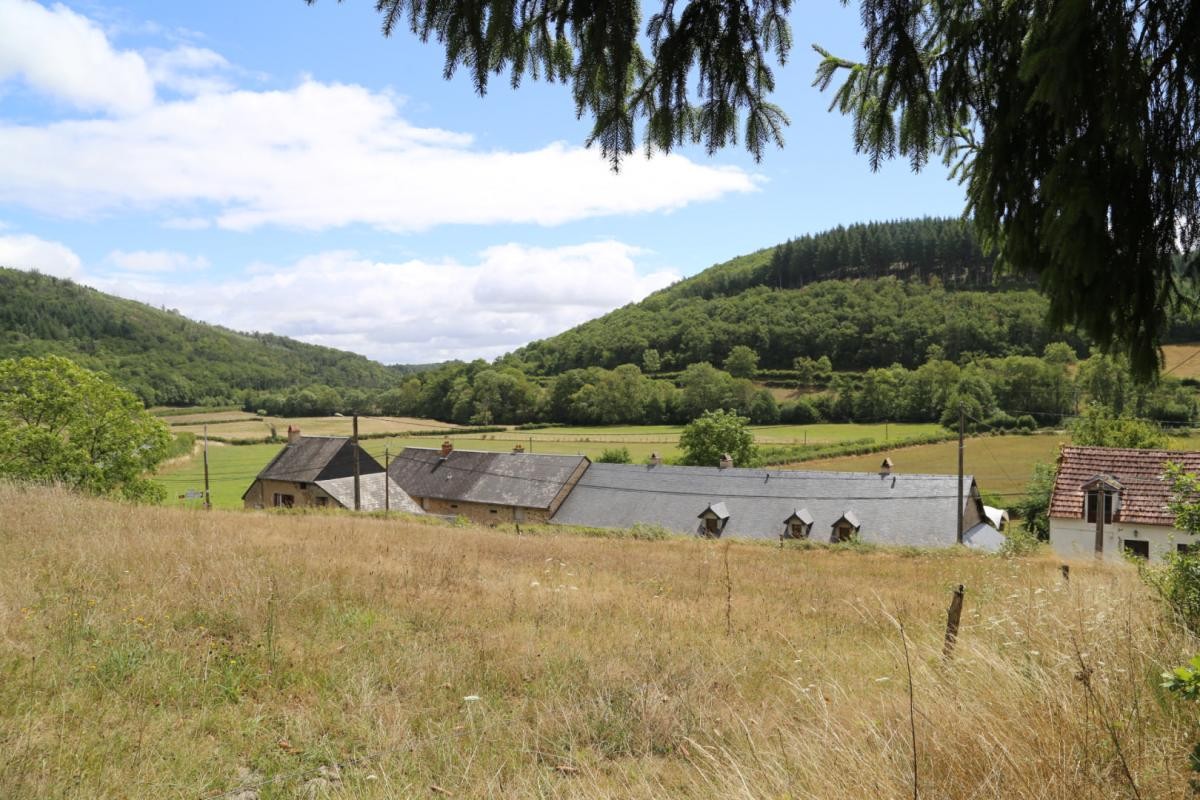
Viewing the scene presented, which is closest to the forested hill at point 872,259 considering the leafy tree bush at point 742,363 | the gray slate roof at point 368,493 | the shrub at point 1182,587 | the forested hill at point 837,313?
the forested hill at point 837,313

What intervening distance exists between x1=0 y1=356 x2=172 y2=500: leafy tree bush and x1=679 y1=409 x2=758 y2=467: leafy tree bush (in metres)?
37.3

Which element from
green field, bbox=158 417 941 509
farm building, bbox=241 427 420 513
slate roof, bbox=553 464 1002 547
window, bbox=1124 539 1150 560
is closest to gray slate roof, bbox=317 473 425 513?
farm building, bbox=241 427 420 513

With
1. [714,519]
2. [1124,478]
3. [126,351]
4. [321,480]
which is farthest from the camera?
[126,351]

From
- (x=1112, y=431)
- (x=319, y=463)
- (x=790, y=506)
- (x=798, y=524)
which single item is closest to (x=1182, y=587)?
(x=798, y=524)

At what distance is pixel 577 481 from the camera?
46.7 m

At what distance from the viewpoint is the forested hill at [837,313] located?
362 ft

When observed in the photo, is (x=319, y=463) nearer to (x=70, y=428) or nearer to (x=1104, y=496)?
(x=70, y=428)

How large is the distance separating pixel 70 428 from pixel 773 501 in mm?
34317

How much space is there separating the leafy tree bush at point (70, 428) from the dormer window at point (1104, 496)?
3811cm

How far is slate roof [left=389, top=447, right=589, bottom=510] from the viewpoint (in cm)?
4559

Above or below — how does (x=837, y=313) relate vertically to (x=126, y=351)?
above

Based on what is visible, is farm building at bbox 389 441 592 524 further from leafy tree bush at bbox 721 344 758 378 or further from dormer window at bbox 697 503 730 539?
leafy tree bush at bbox 721 344 758 378

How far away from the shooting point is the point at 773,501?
39.2 metres

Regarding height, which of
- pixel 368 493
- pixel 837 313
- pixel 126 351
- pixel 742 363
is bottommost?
pixel 368 493
